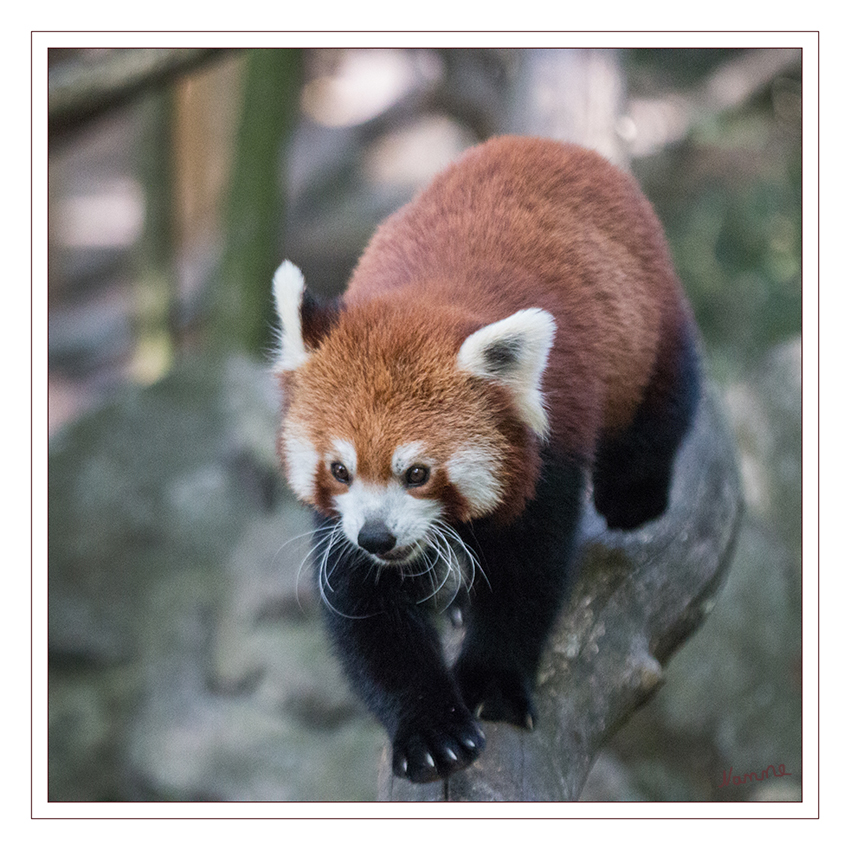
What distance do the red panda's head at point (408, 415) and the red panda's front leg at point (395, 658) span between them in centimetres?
18

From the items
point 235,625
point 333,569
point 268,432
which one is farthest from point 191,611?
point 333,569

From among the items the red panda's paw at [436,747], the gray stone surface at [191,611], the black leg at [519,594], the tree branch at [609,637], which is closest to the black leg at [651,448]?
the tree branch at [609,637]

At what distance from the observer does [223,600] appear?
4125 mm

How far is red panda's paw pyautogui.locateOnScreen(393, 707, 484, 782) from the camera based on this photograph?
5.67 ft

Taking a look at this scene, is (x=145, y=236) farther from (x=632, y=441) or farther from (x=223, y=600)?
(x=632, y=441)

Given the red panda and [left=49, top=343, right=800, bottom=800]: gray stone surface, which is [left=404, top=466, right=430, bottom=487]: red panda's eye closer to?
the red panda

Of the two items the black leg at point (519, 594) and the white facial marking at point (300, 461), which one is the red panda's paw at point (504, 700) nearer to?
the black leg at point (519, 594)

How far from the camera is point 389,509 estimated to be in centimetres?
164

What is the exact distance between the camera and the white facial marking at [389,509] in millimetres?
1642

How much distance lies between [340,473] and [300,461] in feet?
0.38
